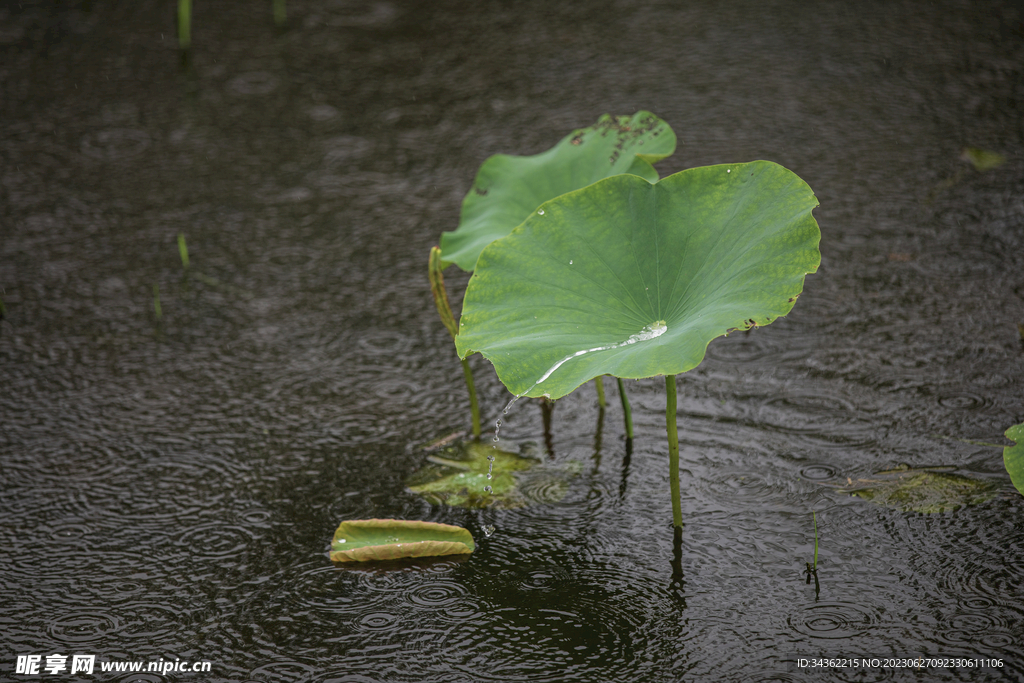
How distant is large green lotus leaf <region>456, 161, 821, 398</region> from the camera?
1356mm

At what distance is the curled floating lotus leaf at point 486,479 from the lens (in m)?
1.71

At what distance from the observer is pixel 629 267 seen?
1.51 meters

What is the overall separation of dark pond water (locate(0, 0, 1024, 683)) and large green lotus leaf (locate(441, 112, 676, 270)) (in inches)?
17.2

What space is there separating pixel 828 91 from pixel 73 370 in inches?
97.8

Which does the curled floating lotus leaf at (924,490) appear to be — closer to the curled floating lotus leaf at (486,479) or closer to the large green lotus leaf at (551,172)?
the curled floating lotus leaf at (486,479)

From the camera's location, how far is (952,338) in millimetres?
1998

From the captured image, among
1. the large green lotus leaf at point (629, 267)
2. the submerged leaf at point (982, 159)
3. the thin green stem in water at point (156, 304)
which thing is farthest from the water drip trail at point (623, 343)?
the submerged leaf at point (982, 159)

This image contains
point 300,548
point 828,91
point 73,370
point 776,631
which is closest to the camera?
point 776,631

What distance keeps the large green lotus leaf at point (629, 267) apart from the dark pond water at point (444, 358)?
0.41 meters

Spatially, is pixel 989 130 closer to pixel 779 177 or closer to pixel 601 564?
pixel 779 177

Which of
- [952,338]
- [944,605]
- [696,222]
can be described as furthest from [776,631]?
[952,338]

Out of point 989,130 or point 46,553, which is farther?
point 989,130

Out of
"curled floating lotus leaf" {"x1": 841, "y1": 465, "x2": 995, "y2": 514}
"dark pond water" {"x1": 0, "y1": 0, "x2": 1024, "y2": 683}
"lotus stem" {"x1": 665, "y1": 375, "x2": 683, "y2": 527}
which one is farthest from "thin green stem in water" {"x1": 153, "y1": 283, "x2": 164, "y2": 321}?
"curled floating lotus leaf" {"x1": 841, "y1": 465, "x2": 995, "y2": 514}

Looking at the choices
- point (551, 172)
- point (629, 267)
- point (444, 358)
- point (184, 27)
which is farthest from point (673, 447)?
point (184, 27)
